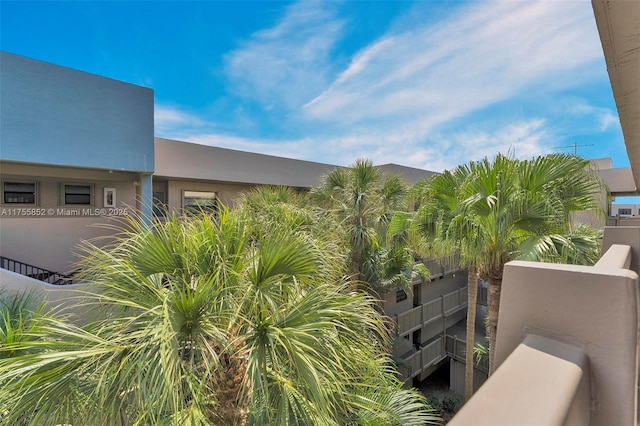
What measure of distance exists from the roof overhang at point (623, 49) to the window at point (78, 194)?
11844mm

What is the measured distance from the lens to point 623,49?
154 cm

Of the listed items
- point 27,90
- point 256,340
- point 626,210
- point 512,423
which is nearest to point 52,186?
point 27,90

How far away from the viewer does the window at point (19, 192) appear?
7.94 m

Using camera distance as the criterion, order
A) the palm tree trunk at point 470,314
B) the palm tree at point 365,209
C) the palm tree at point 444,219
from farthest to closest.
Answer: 1. the palm tree at point 365,209
2. the palm tree trunk at point 470,314
3. the palm tree at point 444,219

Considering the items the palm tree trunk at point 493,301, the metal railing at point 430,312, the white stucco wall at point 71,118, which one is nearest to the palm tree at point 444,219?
the palm tree trunk at point 493,301

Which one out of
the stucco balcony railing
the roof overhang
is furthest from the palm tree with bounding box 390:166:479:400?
the stucco balcony railing

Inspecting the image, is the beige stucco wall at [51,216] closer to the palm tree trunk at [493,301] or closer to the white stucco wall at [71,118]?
the white stucco wall at [71,118]

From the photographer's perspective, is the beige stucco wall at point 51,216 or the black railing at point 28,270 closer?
the black railing at point 28,270

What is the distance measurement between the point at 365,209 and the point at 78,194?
357 inches

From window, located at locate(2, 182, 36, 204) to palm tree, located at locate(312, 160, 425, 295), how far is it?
846cm

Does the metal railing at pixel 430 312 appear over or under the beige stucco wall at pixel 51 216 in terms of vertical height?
under

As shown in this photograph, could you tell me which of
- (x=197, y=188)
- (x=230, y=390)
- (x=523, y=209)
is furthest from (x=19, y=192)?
(x=523, y=209)

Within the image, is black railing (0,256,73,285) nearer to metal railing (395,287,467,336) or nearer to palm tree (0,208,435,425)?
palm tree (0,208,435,425)

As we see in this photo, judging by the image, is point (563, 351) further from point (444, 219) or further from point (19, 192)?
point (19, 192)
